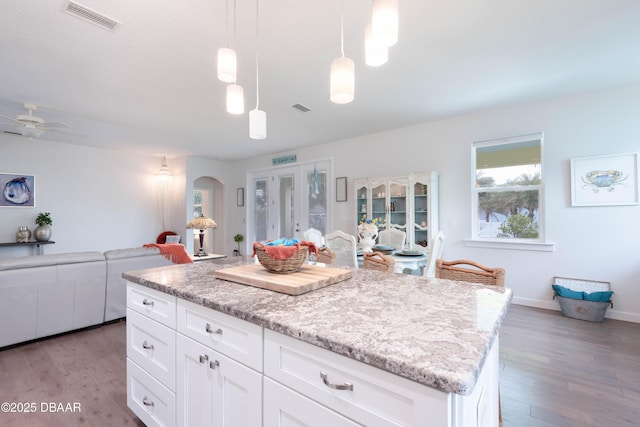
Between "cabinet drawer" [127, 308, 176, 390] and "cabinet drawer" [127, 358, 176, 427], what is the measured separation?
43mm

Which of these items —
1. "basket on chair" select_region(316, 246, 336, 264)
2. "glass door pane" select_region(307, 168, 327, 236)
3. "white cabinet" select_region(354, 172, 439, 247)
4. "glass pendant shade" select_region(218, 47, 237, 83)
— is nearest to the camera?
"glass pendant shade" select_region(218, 47, 237, 83)

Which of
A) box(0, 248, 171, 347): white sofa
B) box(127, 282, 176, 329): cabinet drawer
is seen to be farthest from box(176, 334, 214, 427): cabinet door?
box(0, 248, 171, 347): white sofa

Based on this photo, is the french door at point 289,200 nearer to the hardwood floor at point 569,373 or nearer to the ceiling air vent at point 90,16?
the hardwood floor at point 569,373

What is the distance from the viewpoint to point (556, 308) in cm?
350

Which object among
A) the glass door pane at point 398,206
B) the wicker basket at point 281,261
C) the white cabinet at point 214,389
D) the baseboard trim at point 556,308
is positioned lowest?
the baseboard trim at point 556,308

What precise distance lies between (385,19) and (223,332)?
1.38 meters

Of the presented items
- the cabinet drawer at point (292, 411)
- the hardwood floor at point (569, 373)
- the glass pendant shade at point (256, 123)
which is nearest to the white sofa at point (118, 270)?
the glass pendant shade at point (256, 123)

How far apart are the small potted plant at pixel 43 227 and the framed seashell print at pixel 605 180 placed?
792cm

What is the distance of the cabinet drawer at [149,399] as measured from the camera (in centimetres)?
140

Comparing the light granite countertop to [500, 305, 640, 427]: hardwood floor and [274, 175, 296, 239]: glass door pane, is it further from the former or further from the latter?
[274, 175, 296, 239]: glass door pane

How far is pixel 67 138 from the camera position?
511 cm

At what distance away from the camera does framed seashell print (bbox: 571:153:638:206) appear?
312 cm

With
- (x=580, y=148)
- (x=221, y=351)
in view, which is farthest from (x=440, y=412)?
(x=580, y=148)

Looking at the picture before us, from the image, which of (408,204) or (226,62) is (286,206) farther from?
(226,62)
